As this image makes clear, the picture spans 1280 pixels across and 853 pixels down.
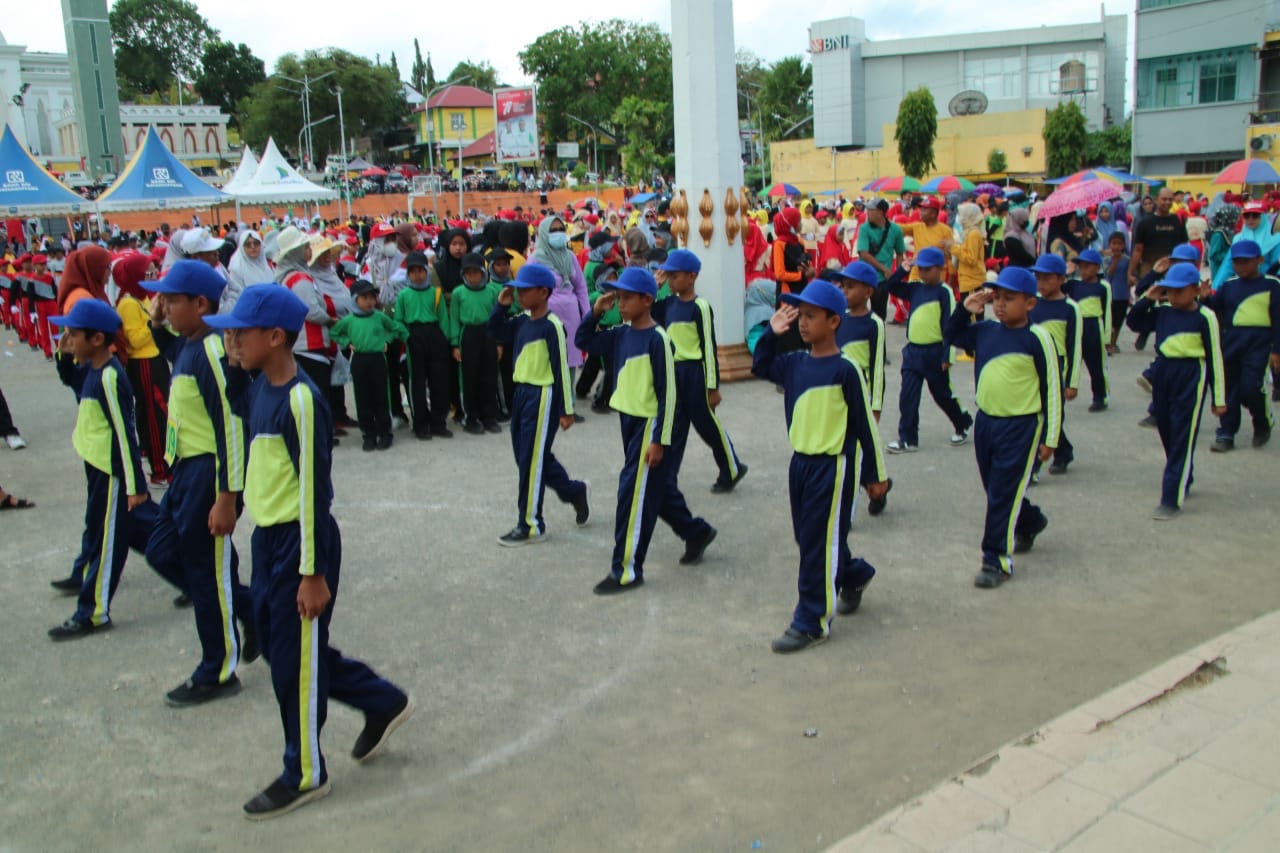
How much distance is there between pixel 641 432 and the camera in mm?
6262

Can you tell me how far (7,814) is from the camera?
402cm

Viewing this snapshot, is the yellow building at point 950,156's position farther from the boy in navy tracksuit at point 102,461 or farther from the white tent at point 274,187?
the boy in navy tracksuit at point 102,461

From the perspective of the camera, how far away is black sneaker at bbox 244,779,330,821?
12.9 feet

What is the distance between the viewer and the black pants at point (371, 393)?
10.0 m

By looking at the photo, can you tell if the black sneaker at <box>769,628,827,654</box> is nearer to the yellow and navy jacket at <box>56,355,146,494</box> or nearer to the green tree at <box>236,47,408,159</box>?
the yellow and navy jacket at <box>56,355,146,494</box>

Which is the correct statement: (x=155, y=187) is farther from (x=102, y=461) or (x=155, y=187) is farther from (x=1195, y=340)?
(x=1195, y=340)

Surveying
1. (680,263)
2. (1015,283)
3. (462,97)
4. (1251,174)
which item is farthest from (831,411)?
(462,97)

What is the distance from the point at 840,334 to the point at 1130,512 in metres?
2.39

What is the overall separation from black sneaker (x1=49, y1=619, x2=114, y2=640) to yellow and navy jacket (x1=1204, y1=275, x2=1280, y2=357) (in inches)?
333

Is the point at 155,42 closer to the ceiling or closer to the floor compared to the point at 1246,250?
closer to the ceiling

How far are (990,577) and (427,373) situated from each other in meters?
6.08

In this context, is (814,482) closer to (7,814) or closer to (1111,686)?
(1111,686)

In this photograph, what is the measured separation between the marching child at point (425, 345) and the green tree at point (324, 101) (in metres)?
73.5

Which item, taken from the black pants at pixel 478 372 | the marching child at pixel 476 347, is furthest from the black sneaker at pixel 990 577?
the black pants at pixel 478 372
